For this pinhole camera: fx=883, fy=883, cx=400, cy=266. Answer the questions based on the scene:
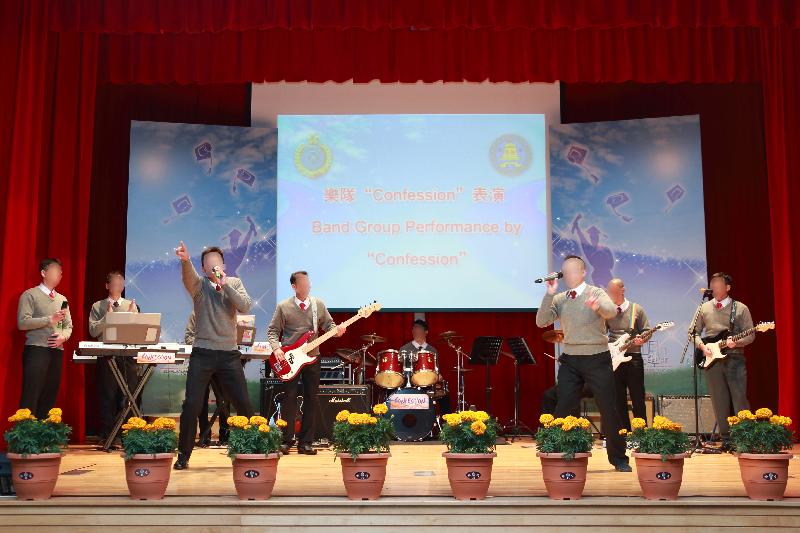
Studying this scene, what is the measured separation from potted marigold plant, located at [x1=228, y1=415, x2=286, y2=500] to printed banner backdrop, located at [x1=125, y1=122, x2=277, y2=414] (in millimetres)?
4844

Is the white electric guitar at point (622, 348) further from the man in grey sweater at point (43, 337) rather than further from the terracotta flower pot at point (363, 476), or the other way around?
Result: the man in grey sweater at point (43, 337)

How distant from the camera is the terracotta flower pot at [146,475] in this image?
5.03 metres

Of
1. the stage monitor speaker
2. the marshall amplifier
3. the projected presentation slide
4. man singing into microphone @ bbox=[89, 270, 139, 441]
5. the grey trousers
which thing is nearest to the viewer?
the grey trousers

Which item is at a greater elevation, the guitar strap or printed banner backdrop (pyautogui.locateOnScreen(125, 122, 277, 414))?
printed banner backdrop (pyautogui.locateOnScreen(125, 122, 277, 414))

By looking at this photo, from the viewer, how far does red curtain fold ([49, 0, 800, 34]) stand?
299 inches

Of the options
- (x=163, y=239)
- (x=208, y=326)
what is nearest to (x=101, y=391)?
(x=163, y=239)

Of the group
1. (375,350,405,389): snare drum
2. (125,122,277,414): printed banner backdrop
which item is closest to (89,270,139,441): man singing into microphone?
(125,122,277,414): printed banner backdrop

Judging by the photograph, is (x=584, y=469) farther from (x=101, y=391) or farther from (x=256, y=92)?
Result: (x=256, y=92)

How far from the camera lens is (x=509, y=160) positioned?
→ 10.0m

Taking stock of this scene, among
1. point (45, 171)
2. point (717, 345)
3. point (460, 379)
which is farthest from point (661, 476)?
point (45, 171)

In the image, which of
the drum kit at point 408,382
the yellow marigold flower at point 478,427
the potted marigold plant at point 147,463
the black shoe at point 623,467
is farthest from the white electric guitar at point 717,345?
the potted marigold plant at point 147,463

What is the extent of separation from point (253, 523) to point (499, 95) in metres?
→ 6.68

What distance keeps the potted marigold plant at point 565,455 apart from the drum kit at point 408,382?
158 inches

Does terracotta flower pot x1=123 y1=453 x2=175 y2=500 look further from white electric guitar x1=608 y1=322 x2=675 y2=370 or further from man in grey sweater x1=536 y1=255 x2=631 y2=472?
white electric guitar x1=608 y1=322 x2=675 y2=370
